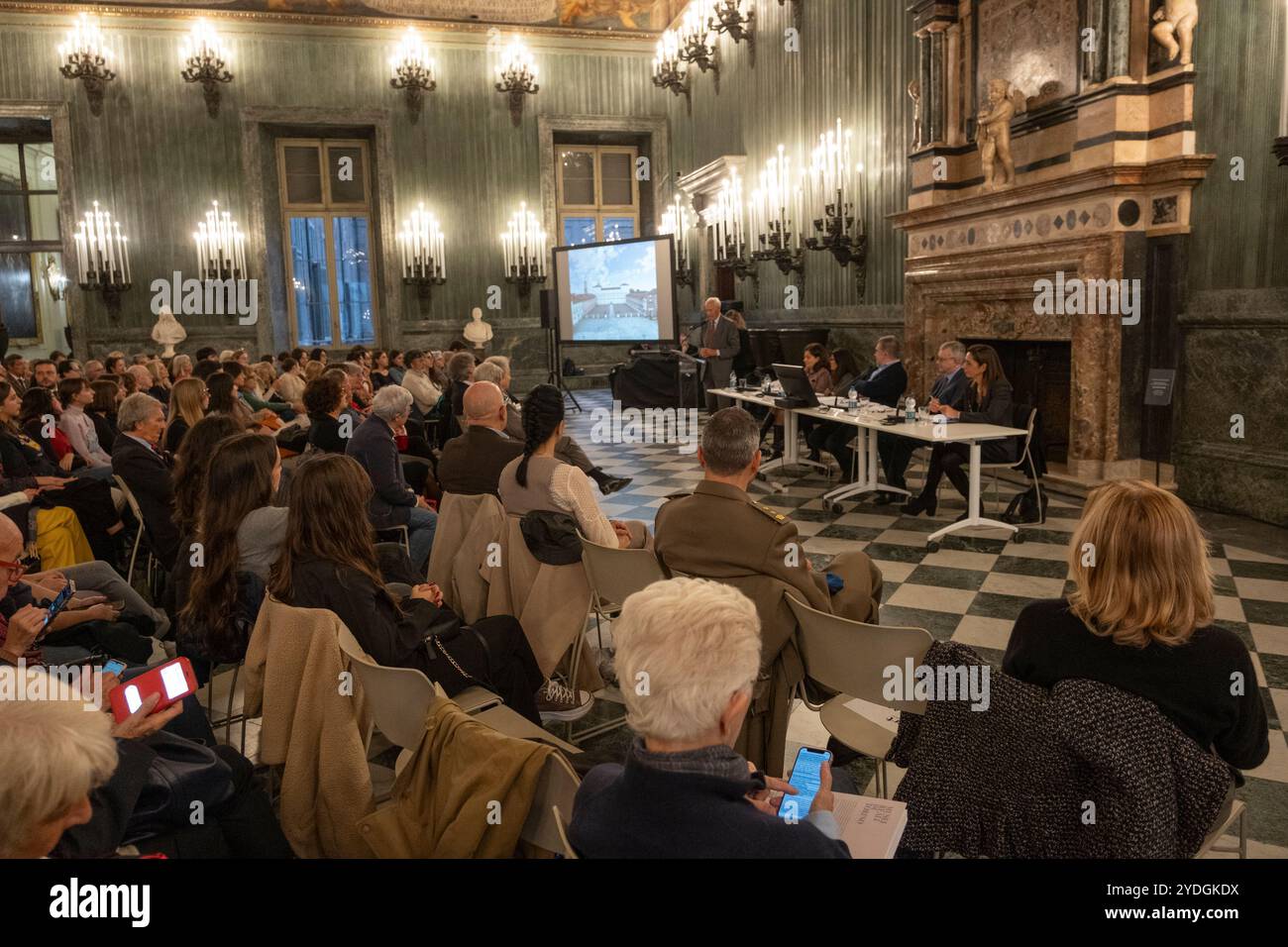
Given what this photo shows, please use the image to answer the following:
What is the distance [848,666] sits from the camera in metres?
2.48

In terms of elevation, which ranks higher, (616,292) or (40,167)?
(40,167)

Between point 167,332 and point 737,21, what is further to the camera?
point 167,332

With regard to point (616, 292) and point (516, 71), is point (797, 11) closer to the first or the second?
point (616, 292)

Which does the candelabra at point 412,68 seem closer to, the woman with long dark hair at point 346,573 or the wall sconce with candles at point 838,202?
the wall sconce with candles at point 838,202

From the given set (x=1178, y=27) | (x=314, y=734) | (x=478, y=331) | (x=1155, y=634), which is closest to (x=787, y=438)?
(x=1178, y=27)

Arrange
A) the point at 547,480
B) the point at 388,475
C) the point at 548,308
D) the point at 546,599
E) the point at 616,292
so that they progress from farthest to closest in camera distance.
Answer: the point at 548,308 < the point at 616,292 < the point at 388,475 < the point at 547,480 < the point at 546,599

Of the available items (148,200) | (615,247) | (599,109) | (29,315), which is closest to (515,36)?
(599,109)

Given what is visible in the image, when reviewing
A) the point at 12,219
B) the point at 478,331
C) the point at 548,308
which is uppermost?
the point at 12,219

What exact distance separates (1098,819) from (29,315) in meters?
19.7

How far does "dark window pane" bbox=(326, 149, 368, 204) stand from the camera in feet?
51.4

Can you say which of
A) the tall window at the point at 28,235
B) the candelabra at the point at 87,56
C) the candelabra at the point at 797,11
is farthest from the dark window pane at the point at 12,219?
the candelabra at the point at 797,11

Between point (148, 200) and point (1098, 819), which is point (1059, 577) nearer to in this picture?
point (1098, 819)

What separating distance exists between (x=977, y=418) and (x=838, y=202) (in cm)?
483

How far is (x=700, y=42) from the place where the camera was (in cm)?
1376
